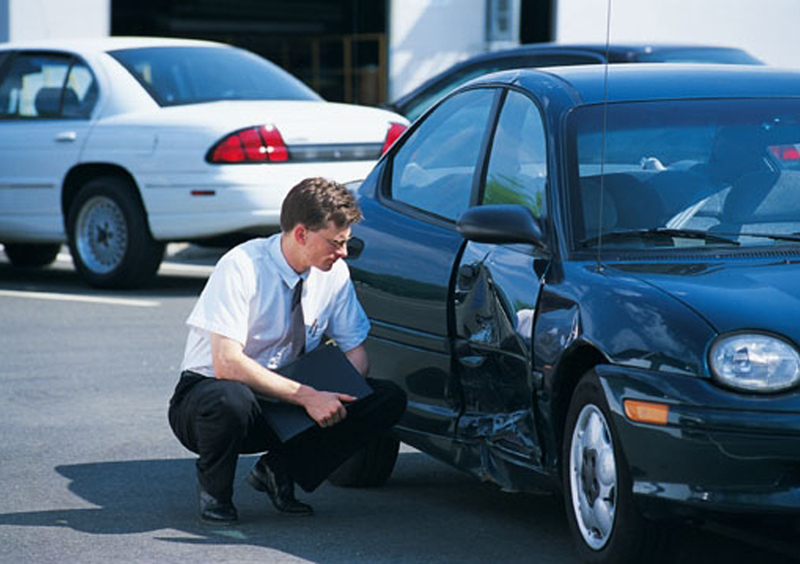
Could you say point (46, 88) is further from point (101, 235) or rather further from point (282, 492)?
point (282, 492)

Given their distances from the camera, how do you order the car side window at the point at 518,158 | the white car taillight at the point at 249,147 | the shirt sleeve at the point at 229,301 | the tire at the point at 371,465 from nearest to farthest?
the car side window at the point at 518,158
the shirt sleeve at the point at 229,301
the tire at the point at 371,465
the white car taillight at the point at 249,147

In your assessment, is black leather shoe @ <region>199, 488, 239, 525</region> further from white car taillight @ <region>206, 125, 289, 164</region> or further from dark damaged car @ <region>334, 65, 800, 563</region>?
white car taillight @ <region>206, 125, 289, 164</region>

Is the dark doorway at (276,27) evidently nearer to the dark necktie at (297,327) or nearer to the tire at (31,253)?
the tire at (31,253)

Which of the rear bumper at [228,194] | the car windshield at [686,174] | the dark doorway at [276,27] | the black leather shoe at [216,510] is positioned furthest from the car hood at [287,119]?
the dark doorway at [276,27]

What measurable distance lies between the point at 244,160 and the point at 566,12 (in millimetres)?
12418

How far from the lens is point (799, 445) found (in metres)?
4.79

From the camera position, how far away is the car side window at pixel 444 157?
6.45 m

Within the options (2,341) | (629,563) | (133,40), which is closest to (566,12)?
(133,40)

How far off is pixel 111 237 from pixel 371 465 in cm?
633

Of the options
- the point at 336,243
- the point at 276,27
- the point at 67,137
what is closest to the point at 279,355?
the point at 336,243

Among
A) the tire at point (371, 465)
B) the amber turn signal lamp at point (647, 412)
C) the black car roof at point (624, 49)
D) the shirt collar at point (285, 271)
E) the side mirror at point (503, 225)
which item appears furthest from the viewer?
the black car roof at point (624, 49)

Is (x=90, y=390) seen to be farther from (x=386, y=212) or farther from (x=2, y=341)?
(x=386, y=212)

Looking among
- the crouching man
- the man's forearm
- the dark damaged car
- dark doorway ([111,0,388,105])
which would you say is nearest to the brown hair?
the crouching man

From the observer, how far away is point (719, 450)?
4820 millimetres
